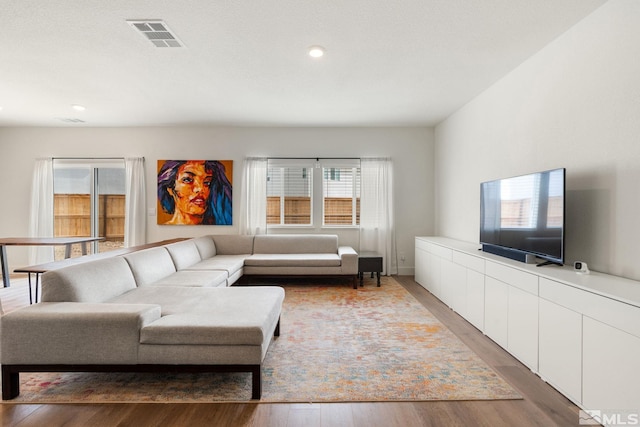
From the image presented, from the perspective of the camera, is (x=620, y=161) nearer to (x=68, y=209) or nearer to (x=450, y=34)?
(x=450, y=34)

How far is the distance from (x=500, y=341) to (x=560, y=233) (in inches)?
40.8

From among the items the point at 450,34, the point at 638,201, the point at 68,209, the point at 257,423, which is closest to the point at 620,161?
the point at 638,201

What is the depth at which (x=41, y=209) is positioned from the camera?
226 inches

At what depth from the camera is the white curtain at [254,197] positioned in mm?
Answer: 5703

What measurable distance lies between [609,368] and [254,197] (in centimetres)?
490

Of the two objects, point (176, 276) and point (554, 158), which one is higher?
point (554, 158)

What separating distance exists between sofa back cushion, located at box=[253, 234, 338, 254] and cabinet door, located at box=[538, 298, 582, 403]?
3.49 metres

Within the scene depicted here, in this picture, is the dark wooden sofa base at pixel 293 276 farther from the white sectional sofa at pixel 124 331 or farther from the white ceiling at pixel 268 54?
the white ceiling at pixel 268 54

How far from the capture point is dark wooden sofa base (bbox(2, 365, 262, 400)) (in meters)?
1.99

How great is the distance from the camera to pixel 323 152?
5781mm

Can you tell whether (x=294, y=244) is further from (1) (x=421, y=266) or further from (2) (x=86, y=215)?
(2) (x=86, y=215)

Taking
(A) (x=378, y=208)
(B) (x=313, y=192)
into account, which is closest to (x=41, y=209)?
(B) (x=313, y=192)

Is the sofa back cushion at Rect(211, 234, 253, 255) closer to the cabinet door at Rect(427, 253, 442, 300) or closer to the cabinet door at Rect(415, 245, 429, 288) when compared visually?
the cabinet door at Rect(415, 245, 429, 288)

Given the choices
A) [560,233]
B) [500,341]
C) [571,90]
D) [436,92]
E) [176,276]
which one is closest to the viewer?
[560,233]
